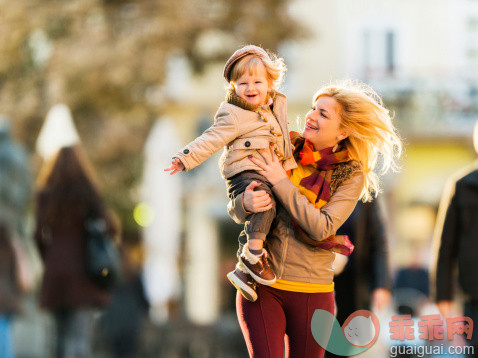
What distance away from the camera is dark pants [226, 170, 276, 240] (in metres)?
4.26

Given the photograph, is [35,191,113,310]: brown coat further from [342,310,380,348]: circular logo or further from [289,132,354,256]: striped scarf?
[289,132,354,256]: striped scarf

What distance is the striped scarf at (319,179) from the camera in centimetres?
436

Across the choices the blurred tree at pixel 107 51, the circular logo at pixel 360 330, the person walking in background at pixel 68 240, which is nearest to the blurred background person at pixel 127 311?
the blurred tree at pixel 107 51

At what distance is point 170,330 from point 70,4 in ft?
17.3

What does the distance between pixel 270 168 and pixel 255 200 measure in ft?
0.59

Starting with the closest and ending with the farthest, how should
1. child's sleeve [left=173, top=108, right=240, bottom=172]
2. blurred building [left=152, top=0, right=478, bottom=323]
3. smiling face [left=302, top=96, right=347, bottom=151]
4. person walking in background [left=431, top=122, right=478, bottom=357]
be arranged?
child's sleeve [left=173, top=108, right=240, bottom=172]
smiling face [left=302, top=96, right=347, bottom=151]
person walking in background [left=431, top=122, right=478, bottom=357]
blurred building [left=152, top=0, right=478, bottom=323]

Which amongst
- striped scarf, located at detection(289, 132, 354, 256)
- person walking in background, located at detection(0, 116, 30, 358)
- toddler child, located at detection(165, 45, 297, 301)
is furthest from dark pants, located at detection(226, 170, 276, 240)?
person walking in background, located at detection(0, 116, 30, 358)

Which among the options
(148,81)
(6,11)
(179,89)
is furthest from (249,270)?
(179,89)

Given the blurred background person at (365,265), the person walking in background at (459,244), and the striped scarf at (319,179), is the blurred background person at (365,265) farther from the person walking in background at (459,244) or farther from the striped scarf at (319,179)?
the striped scarf at (319,179)

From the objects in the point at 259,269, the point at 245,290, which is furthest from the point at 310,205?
the point at 245,290

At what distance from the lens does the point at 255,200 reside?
421 cm

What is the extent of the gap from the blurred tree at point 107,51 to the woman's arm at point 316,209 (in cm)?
1072

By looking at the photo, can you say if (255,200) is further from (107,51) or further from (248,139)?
(107,51)

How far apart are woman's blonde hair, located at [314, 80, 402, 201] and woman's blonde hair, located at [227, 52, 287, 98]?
244 mm
